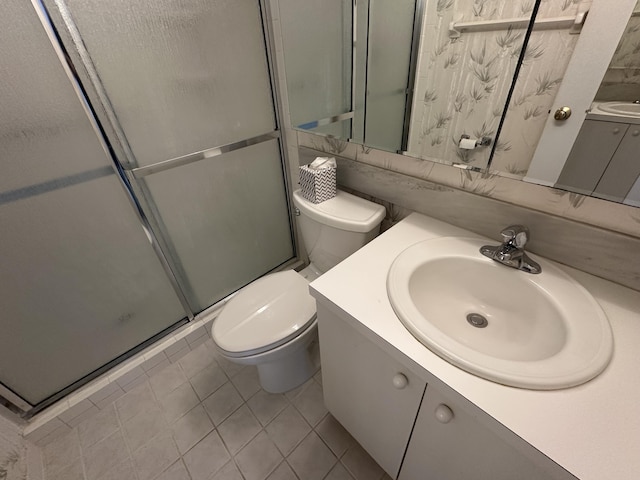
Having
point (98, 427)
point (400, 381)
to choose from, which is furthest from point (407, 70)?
point (98, 427)

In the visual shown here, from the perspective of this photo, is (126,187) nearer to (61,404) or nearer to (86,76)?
(86,76)

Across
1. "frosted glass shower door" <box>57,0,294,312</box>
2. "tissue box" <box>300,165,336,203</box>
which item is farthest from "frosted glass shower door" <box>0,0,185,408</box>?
"tissue box" <box>300,165,336,203</box>

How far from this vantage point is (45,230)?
0.96 m

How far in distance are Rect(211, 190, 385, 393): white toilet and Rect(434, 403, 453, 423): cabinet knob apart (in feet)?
1.84

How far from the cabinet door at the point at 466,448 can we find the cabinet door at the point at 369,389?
0.11ft

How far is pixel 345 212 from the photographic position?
1.03 meters

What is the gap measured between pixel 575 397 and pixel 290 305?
868 mm

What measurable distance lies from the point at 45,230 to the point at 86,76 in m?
0.54

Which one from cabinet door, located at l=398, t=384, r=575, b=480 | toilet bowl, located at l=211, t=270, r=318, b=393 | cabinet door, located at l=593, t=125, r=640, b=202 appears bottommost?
toilet bowl, located at l=211, t=270, r=318, b=393

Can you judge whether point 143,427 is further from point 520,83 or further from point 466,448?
point 520,83

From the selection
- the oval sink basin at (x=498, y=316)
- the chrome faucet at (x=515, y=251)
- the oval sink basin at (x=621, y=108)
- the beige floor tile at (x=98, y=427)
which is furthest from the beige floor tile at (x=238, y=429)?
the oval sink basin at (x=621, y=108)

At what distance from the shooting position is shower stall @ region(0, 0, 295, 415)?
0.85m

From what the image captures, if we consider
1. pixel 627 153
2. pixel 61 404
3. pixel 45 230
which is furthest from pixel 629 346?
pixel 61 404

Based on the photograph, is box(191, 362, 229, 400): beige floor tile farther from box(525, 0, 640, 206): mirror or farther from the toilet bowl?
box(525, 0, 640, 206): mirror
